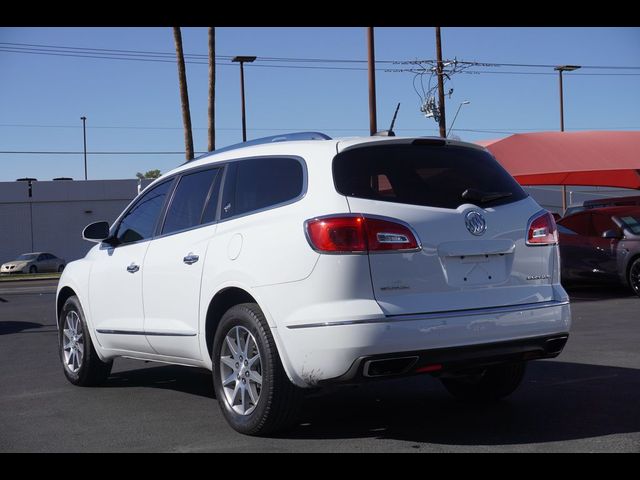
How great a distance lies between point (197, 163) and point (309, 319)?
85.1 inches

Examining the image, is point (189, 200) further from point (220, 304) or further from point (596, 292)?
point (596, 292)

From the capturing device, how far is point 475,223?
17.8ft

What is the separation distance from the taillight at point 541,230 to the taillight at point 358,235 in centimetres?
94

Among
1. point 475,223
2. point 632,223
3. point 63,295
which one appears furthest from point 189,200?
point 632,223

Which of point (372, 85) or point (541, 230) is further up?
point (372, 85)

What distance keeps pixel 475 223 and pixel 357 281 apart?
879 millimetres

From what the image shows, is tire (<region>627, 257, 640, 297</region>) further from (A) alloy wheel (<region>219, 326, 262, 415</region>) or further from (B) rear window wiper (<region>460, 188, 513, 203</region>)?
(A) alloy wheel (<region>219, 326, 262, 415</region>)

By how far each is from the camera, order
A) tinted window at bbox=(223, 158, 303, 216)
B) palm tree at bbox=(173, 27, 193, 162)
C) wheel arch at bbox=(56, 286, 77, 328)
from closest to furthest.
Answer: tinted window at bbox=(223, 158, 303, 216) < wheel arch at bbox=(56, 286, 77, 328) < palm tree at bbox=(173, 27, 193, 162)

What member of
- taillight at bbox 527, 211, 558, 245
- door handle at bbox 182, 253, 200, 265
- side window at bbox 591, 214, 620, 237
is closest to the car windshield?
side window at bbox 591, 214, 620, 237

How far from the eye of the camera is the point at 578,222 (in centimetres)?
1709

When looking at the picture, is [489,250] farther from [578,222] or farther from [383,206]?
[578,222]

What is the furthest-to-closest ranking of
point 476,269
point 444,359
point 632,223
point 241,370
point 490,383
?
point 632,223 → point 490,383 → point 241,370 → point 476,269 → point 444,359

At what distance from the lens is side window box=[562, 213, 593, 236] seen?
16.8 m

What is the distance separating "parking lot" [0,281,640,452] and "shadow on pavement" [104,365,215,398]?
0.01m
